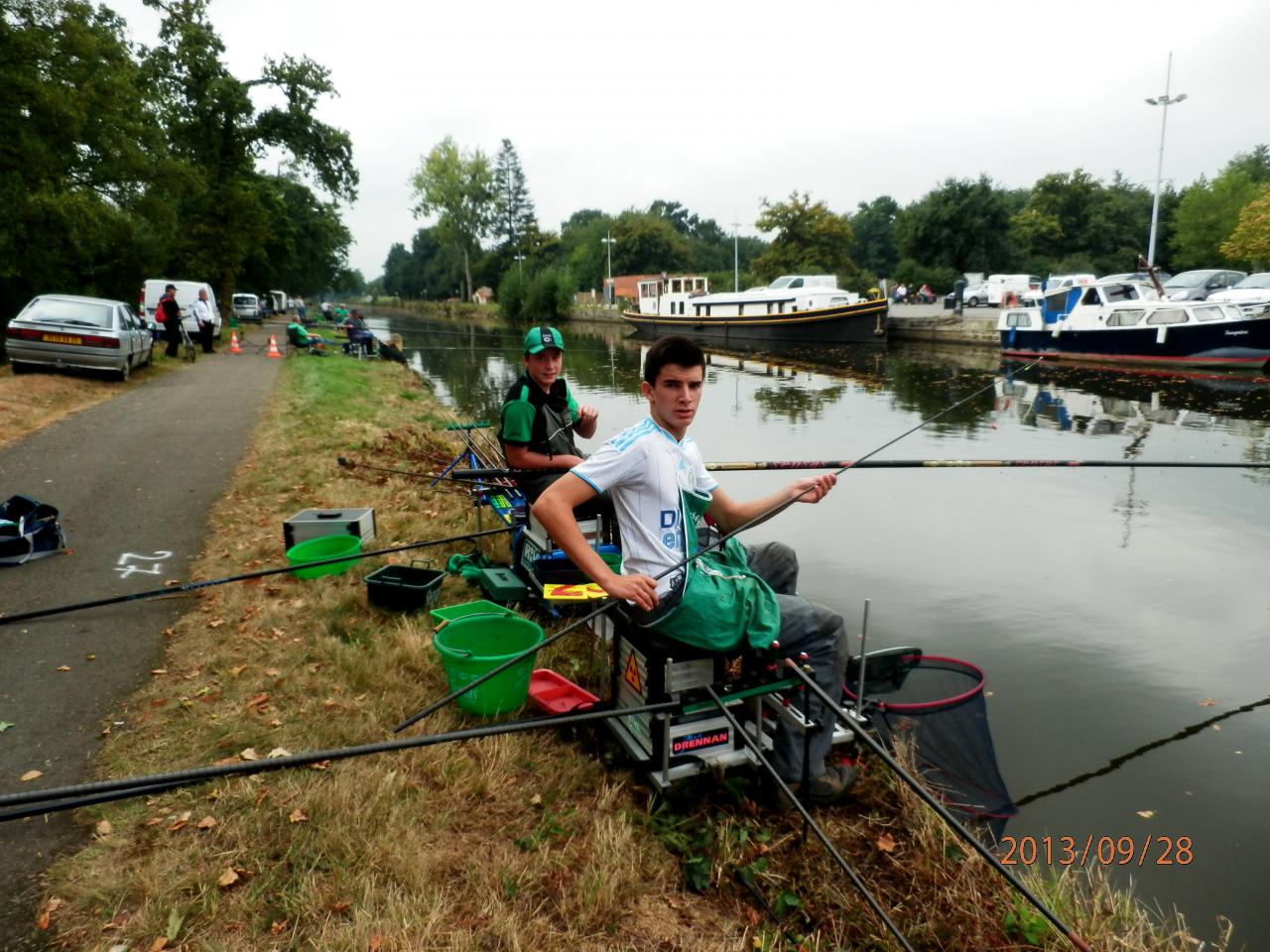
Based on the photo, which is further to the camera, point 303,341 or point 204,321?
point 303,341

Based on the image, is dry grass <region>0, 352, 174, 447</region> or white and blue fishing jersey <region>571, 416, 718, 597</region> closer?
white and blue fishing jersey <region>571, 416, 718, 597</region>

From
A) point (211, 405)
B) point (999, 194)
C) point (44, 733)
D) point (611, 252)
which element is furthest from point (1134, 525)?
point (611, 252)

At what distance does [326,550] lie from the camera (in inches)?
246

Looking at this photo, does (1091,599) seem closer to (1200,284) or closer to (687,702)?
(687,702)

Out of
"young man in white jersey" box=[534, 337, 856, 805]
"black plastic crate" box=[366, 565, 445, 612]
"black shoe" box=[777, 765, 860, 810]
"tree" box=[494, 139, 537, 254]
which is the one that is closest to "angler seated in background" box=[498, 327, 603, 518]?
"black plastic crate" box=[366, 565, 445, 612]

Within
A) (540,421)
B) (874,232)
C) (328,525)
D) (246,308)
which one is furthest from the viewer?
(874,232)

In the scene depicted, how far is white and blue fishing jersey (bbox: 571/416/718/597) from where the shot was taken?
3.12 meters

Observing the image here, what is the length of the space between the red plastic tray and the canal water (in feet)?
7.69

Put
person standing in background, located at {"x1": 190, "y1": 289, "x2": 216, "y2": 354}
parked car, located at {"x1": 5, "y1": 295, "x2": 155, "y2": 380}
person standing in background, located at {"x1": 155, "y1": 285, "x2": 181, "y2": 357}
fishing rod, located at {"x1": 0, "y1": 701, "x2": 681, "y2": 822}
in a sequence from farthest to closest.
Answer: person standing in background, located at {"x1": 190, "y1": 289, "x2": 216, "y2": 354} < person standing in background, located at {"x1": 155, "y1": 285, "x2": 181, "y2": 357} < parked car, located at {"x1": 5, "y1": 295, "x2": 155, "y2": 380} < fishing rod, located at {"x1": 0, "y1": 701, "x2": 681, "y2": 822}

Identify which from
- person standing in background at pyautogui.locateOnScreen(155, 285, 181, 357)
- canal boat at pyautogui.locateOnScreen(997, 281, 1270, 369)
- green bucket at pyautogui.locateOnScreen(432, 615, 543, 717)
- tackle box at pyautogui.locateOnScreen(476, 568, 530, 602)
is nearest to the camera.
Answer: green bucket at pyautogui.locateOnScreen(432, 615, 543, 717)

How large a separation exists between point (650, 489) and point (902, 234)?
6597 cm

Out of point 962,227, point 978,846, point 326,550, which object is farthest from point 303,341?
point 962,227
